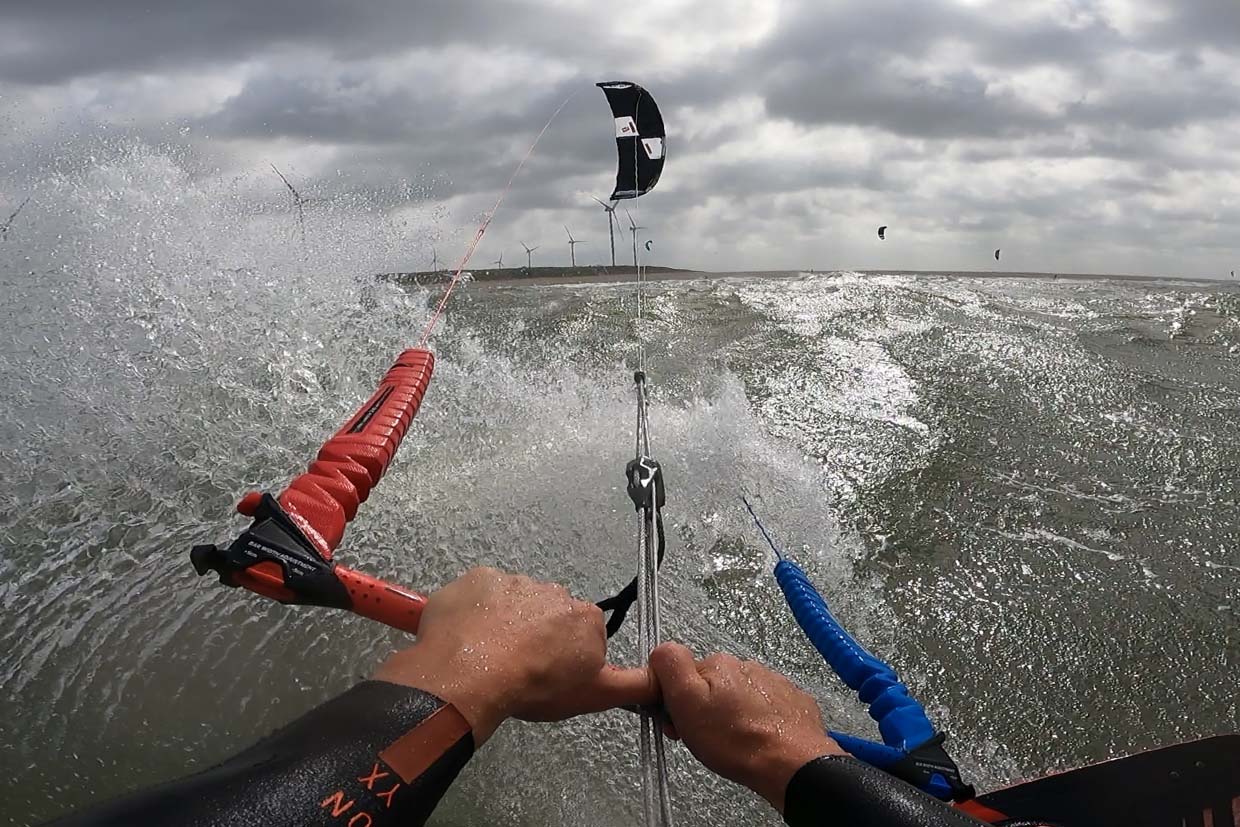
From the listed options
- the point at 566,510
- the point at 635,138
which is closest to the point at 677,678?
the point at 566,510

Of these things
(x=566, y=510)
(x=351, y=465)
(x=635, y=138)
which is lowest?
(x=566, y=510)

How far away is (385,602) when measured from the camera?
1.98m

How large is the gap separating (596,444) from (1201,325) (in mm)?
9103

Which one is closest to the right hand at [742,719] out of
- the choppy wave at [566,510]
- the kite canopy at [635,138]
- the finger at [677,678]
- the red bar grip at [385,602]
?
the finger at [677,678]

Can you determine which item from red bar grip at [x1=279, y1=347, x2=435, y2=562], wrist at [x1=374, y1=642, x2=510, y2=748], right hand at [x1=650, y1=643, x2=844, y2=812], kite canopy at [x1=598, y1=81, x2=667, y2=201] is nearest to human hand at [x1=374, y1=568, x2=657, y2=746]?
wrist at [x1=374, y1=642, x2=510, y2=748]

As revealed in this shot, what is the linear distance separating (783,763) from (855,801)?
7.2 inches

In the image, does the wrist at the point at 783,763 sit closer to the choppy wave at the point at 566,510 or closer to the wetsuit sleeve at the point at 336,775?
the wetsuit sleeve at the point at 336,775

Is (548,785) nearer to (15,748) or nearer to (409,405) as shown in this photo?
(409,405)

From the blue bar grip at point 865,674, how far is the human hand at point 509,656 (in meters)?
0.76

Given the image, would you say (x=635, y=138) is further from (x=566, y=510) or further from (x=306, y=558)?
(x=306, y=558)

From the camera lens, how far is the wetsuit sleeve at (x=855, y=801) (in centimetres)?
157

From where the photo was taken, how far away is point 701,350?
29.9ft

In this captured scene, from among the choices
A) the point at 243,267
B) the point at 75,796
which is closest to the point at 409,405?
the point at 75,796

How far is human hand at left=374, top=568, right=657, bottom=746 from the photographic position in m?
1.51
